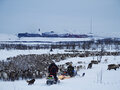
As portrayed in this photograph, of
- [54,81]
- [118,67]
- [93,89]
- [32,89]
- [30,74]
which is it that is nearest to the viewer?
[93,89]

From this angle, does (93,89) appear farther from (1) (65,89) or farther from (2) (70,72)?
(2) (70,72)

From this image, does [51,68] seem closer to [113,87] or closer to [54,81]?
[54,81]

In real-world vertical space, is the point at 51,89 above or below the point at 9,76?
above

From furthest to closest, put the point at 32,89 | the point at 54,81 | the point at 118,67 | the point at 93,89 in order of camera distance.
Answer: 1. the point at 118,67
2. the point at 54,81
3. the point at 32,89
4. the point at 93,89

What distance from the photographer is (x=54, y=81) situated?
8.33 metres

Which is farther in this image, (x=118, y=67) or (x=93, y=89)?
(x=118, y=67)

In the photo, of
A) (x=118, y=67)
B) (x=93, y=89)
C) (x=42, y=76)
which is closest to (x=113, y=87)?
(x=93, y=89)

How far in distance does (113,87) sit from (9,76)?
8.92 m

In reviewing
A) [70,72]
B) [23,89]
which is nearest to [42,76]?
[70,72]

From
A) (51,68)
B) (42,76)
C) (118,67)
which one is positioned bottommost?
(42,76)

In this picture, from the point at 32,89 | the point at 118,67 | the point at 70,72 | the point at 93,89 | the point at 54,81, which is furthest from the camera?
the point at 118,67

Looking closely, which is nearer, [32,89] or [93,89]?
[93,89]

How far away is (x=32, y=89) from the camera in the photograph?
7.14 metres

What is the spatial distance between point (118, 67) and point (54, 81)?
6782 mm
